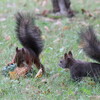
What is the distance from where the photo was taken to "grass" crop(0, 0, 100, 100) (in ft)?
17.5

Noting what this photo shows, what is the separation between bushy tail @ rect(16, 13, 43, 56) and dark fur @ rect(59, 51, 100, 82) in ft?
2.06

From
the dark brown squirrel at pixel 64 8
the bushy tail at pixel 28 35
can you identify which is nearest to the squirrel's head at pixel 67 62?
the bushy tail at pixel 28 35

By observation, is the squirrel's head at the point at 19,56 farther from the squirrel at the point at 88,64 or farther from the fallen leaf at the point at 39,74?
the squirrel at the point at 88,64

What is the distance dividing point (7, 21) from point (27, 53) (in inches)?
151

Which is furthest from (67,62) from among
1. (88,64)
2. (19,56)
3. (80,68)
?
(19,56)

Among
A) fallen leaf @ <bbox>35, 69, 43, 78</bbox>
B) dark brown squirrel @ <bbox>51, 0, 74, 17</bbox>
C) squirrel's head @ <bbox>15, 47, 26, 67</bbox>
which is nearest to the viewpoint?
fallen leaf @ <bbox>35, 69, 43, 78</bbox>

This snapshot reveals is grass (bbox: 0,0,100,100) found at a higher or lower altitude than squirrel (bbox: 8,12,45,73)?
lower

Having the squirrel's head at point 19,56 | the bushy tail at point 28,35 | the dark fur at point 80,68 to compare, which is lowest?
the dark fur at point 80,68

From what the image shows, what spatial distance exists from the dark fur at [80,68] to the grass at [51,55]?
11cm

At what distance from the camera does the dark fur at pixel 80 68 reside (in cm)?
581

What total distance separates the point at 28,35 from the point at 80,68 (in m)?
1.18

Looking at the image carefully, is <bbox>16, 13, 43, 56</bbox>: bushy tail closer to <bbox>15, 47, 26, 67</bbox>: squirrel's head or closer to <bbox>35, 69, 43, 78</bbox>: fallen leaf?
<bbox>15, 47, 26, 67</bbox>: squirrel's head

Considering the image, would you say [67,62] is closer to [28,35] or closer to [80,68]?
[80,68]

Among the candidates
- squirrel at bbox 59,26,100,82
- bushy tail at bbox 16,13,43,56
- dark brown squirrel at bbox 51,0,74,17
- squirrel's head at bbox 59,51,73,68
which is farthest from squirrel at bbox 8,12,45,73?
dark brown squirrel at bbox 51,0,74,17
